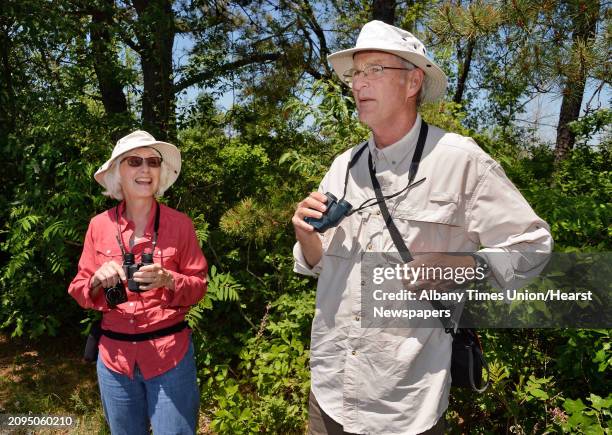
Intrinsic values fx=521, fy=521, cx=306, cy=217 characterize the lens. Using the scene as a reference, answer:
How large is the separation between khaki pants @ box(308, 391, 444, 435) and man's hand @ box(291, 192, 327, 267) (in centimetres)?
54

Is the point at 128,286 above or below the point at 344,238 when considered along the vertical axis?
below

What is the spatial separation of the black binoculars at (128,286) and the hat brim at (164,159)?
0.52 m

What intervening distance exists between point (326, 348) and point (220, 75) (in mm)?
4726

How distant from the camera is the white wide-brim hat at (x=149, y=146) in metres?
2.45

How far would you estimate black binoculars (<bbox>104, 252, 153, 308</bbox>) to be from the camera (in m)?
2.18

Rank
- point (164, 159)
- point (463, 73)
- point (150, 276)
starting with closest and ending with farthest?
point (150, 276)
point (164, 159)
point (463, 73)

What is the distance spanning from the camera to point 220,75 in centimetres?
598

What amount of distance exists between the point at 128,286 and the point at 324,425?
978 millimetres

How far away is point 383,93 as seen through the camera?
1.85 m

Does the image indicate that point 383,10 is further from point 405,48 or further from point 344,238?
point 344,238

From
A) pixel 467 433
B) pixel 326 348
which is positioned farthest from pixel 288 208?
pixel 326 348

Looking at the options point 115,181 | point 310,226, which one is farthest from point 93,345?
point 310,226

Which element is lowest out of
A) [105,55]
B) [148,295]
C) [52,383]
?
[52,383]

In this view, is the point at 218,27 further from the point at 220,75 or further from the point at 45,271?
the point at 45,271
